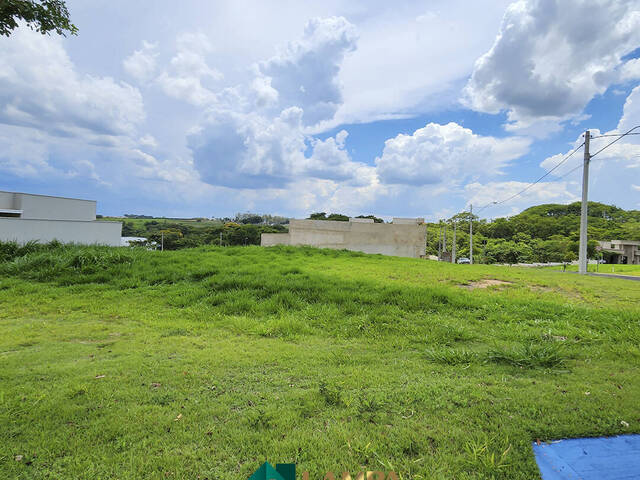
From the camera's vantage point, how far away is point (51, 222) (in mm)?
18594

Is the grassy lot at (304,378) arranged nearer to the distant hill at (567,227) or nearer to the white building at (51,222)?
the white building at (51,222)

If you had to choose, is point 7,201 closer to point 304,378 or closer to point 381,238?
point 381,238

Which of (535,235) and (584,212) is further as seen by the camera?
(535,235)

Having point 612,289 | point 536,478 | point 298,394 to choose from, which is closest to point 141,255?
point 298,394

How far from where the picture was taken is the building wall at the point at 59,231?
1720 cm

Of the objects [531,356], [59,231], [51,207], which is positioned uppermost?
[51,207]

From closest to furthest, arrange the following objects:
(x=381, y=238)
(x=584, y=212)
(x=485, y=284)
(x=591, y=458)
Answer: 1. (x=591, y=458)
2. (x=485, y=284)
3. (x=584, y=212)
4. (x=381, y=238)

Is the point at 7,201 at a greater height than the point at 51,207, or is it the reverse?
the point at 7,201

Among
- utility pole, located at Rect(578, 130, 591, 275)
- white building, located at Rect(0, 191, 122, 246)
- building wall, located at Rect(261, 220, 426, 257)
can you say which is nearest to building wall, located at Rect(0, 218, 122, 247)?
white building, located at Rect(0, 191, 122, 246)

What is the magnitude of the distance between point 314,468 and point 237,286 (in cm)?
510

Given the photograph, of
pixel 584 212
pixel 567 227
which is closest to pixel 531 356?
pixel 584 212

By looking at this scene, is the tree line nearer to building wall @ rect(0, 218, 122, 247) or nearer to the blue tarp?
building wall @ rect(0, 218, 122, 247)

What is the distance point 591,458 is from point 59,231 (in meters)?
23.8

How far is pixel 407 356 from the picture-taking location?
389 cm
